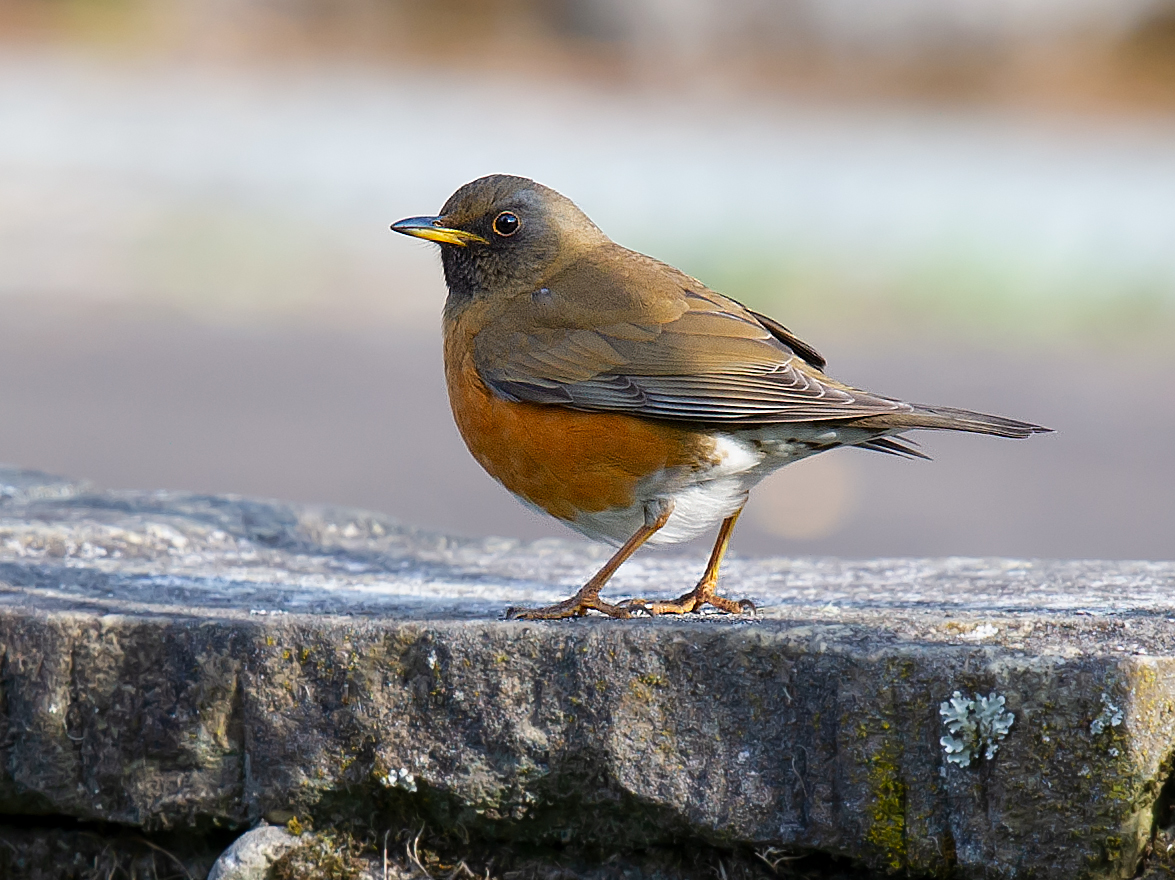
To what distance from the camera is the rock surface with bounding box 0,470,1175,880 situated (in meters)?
3.88

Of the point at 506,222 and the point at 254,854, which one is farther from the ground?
the point at 506,222

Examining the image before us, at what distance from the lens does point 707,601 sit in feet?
17.4

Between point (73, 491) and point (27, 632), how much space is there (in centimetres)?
286

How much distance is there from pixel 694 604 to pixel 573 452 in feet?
2.03

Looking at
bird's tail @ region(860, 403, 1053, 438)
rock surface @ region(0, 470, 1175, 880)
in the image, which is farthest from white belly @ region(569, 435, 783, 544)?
rock surface @ region(0, 470, 1175, 880)

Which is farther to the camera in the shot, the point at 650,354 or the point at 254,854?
the point at 650,354

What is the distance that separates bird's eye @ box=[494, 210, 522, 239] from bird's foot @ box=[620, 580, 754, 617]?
154 centimetres

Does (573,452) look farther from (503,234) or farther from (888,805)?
(888,805)

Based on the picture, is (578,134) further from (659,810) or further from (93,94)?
(659,810)

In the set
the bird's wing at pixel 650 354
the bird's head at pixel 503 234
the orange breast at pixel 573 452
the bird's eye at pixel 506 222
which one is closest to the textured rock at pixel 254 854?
the orange breast at pixel 573 452

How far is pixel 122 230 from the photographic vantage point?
21484 millimetres

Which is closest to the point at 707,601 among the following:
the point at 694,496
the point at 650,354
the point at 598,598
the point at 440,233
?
the point at 694,496

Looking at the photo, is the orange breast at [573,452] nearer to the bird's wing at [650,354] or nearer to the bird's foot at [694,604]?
the bird's wing at [650,354]

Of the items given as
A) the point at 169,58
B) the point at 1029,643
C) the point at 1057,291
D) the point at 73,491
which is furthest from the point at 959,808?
the point at 169,58
